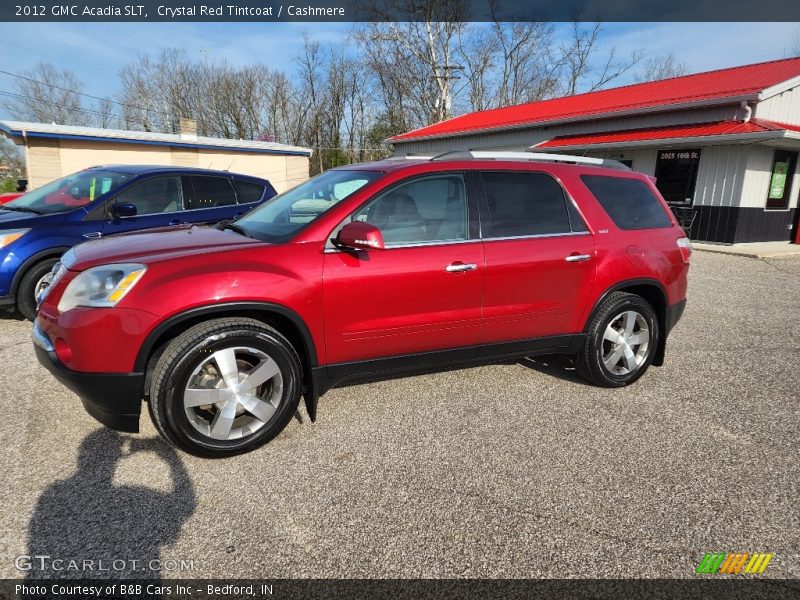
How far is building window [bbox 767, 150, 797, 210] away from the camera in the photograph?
14000mm

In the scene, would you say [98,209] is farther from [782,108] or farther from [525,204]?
[782,108]

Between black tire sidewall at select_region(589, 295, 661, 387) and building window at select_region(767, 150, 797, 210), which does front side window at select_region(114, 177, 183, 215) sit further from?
building window at select_region(767, 150, 797, 210)

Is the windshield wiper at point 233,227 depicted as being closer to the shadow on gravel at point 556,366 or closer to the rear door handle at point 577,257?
the rear door handle at point 577,257

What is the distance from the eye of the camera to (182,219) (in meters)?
6.28

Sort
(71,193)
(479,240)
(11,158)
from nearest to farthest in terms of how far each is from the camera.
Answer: (479,240) < (71,193) < (11,158)

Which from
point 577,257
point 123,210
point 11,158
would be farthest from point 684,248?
point 11,158

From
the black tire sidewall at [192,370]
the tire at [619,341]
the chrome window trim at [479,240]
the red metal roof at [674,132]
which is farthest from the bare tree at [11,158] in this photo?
the tire at [619,341]

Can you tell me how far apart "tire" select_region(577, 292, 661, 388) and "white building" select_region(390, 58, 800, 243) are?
10.9 m

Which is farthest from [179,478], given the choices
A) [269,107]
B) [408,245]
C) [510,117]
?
[269,107]

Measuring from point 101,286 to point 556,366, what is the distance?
3618mm

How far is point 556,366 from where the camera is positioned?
4613mm

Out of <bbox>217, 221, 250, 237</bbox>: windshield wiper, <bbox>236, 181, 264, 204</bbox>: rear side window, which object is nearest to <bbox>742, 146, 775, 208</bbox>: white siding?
<bbox>236, 181, 264, 204</bbox>: rear side window

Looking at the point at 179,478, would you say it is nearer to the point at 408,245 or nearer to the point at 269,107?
the point at 408,245

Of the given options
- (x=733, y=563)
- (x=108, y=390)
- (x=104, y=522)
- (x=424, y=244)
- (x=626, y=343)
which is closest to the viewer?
(x=733, y=563)
